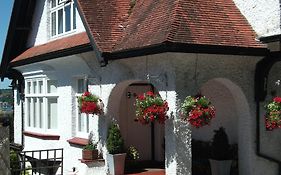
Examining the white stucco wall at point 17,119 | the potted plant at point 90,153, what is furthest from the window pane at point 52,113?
the potted plant at point 90,153

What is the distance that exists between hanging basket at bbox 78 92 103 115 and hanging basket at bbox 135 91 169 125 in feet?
8.04

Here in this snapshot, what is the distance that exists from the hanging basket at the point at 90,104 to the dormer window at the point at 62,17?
334 centimetres

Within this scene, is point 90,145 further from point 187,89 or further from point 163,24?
point 163,24

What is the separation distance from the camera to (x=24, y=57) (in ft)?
53.8

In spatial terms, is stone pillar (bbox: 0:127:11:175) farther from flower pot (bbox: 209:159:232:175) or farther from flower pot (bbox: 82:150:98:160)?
flower pot (bbox: 209:159:232:175)

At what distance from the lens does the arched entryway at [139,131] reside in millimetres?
12680

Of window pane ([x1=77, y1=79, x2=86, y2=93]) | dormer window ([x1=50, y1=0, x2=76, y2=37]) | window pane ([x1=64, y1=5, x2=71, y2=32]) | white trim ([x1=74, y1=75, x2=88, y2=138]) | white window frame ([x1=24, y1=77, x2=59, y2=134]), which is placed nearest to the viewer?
white trim ([x1=74, y1=75, x2=88, y2=138])

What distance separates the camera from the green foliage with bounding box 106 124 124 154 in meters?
11.4

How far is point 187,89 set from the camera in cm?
952

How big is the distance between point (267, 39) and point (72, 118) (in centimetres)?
664

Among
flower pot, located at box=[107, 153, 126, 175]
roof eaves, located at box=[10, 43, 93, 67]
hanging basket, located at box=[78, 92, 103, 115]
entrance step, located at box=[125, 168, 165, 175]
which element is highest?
roof eaves, located at box=[10, 43, 93, 67]

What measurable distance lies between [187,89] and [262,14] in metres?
2.63

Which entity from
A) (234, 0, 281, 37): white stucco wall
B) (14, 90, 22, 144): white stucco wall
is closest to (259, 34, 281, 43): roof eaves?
(234, 0, 281, 37): white stucco wall

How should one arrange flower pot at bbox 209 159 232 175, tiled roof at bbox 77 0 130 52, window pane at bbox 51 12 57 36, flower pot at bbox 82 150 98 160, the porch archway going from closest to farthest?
flower pot at bbox 209 159 232 175 < tiled roof at bbox 77 0 130 52 < flower pot at bbox 82 150 98 160 < the porch archway < window pane at bbox 51 12 57 36
